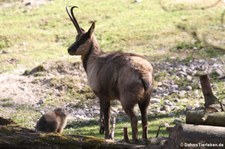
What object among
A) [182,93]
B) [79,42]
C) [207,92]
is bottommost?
[182,93]

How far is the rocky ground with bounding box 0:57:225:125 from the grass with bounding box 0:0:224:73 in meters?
2.34

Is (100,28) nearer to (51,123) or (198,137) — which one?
(51,123)

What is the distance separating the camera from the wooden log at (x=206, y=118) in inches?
259

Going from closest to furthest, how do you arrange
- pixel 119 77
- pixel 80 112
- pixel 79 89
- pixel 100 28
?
pixel 119 77 < pixel 80 112 < pixel 79 89 < pixel 100 28

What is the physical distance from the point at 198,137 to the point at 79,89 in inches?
445

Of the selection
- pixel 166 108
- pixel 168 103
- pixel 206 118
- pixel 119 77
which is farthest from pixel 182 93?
pixel 206 118

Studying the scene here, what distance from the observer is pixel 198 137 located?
614cm

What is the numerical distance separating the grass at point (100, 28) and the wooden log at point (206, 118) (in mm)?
14371

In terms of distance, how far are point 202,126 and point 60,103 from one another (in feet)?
34.1

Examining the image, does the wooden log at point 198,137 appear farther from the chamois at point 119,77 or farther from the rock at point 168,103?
the rock at point 168,103

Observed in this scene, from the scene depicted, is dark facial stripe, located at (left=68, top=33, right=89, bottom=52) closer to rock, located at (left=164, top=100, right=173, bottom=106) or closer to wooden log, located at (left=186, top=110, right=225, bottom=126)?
rock, located at (left=164, top=100, right=173, bottom=106)

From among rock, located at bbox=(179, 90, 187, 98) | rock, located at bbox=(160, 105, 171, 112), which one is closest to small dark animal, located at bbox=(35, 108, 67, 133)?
rock, located at bbox=(160, 105, 171, 112)

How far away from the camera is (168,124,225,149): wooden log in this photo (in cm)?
609

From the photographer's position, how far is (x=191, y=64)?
763 inches
